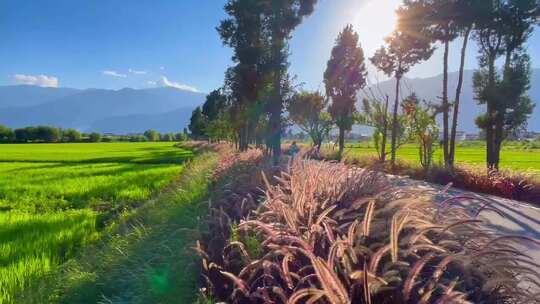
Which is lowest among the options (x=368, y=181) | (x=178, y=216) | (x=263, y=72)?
(x=178, y=216)

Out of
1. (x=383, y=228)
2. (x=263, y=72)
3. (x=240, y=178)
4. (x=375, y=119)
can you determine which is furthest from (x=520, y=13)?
(x=383, y=228)

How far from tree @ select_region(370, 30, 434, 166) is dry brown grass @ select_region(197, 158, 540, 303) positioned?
19900 mm

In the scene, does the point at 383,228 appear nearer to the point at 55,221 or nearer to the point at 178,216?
the point at 178,216

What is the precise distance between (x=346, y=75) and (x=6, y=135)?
89.3 metres

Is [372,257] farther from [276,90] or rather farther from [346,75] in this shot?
[346,75]

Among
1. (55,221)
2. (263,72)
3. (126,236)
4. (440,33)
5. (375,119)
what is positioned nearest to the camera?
(126,236)

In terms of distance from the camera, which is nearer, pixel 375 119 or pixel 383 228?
pixel 383 228

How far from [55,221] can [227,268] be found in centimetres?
745

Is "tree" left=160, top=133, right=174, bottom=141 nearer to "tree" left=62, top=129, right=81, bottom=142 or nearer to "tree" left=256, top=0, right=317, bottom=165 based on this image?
"tree" left=62, top=129, right=81, bottom=142

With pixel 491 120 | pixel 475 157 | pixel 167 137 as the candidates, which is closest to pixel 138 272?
pixel 491 120

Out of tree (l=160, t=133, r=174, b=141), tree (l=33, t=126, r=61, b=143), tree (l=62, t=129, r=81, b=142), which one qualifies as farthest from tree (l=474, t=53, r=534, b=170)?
tree (l=160, t=133, r=174, b=141)

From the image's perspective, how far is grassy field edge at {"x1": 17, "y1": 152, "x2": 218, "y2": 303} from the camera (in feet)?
10.8

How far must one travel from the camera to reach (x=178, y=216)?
19.3 ft

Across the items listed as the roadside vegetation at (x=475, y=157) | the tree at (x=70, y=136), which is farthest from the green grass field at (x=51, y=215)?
the tree at (x=70, y=136)
